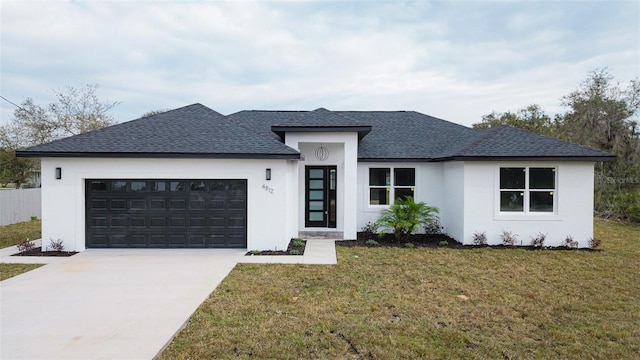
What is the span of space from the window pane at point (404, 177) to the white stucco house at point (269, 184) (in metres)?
0.24

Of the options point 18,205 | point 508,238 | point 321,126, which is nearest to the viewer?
point 508,238

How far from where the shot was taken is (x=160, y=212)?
9.55 m

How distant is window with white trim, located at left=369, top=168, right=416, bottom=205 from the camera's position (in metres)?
12.6

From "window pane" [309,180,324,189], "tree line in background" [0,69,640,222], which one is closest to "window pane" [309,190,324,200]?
"window pane" [309,180,324,189]

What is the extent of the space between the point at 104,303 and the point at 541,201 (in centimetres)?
1170

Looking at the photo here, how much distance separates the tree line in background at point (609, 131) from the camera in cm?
1762

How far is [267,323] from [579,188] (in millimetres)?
10417

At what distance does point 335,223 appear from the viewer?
41.2ft

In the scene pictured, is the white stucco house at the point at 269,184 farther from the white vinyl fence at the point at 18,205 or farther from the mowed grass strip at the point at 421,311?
the white vinyl fence at the point at 18,205

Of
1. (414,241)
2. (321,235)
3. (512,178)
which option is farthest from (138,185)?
(512,178)

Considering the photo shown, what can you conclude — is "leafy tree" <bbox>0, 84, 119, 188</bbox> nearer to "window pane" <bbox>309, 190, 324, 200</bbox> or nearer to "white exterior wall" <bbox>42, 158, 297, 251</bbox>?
"white exterior wall" <bbox>42, 158, 297, 251</bbox>

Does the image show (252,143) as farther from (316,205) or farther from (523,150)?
(523,150)

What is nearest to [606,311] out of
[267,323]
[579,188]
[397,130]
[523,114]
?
[267,323]

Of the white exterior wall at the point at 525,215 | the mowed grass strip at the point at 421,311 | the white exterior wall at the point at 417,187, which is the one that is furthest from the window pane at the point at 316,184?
the white exterior wall at the point at 525,215
